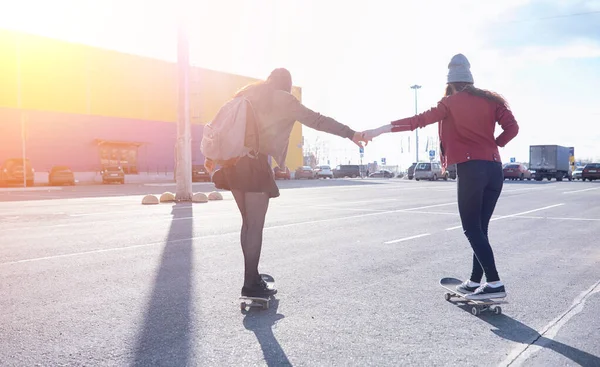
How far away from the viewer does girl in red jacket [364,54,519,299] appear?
4.29 metres

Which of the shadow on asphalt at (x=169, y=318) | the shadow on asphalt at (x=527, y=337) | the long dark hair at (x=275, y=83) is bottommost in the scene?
the shadow on asphalt at (x=527, y=337)

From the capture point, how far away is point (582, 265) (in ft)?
21.1

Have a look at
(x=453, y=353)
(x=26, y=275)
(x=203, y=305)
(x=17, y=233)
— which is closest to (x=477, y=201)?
(x=453, y=353)

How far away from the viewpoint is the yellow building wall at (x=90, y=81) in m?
40.6

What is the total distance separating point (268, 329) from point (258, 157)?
4.42 ft

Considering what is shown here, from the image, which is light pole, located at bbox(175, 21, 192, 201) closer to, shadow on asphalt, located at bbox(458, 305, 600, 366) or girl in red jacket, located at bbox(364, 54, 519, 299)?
girl in red jacket, located at bbox(364, 54, 519, 299)

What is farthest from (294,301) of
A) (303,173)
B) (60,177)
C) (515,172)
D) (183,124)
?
(303,173)

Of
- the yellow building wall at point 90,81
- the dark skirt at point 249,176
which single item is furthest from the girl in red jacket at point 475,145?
the yellow building wall at point 90,81

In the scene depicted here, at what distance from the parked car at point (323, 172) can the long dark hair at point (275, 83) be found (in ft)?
177

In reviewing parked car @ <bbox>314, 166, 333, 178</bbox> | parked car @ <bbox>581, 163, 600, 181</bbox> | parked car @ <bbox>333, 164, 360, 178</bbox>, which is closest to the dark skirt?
parked car @ <bbox>581, 163, 600, 181</bbox>

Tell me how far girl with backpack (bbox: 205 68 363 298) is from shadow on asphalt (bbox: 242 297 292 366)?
0.49ft

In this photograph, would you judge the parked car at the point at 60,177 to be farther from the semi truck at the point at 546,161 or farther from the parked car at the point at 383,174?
the semi truck at the point at 546,161

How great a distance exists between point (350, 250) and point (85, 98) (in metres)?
42.0

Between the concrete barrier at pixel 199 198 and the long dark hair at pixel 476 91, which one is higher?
the long dark hair at pixel 476 91
